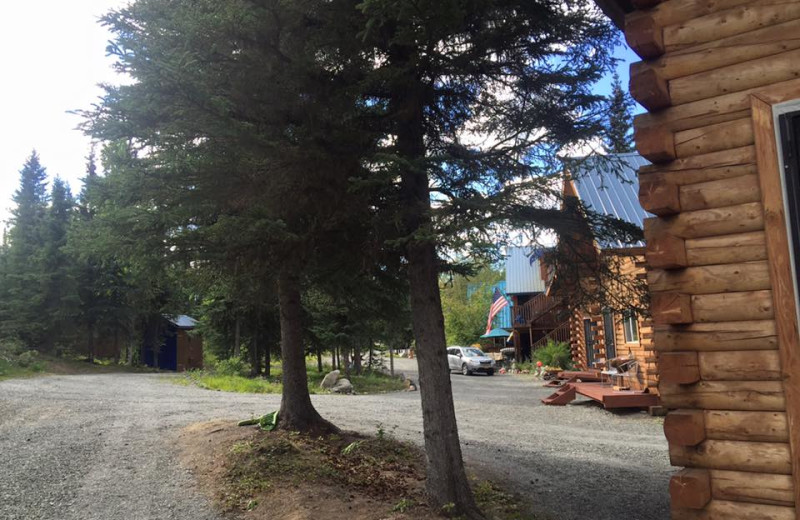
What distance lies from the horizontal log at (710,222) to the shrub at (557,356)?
22033 mm

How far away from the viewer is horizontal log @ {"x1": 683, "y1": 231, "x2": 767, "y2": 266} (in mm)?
3033

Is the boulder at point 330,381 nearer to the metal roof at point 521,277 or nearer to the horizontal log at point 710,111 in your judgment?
the metal roof at point 521,277

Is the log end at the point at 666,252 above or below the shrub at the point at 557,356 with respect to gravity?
above

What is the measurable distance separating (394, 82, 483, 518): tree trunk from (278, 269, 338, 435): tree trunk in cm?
315

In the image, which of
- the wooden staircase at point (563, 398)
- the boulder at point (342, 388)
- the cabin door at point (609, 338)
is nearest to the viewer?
the wooden staircase at point (563, 398)

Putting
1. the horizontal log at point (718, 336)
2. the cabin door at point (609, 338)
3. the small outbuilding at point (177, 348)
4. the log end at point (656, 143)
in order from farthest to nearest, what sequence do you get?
the small outbuilding at point (177, 348) → the cabin door at point (609, 338) → the log end at point (656, 143) → the horizontal log at point (718, 336)

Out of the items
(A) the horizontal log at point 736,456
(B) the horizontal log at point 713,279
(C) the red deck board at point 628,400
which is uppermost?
(B) the horizontal log at point 713,279

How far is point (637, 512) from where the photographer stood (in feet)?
19.9

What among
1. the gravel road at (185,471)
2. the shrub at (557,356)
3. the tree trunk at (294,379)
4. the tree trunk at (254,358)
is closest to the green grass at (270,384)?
the tree trunk at (254,358)

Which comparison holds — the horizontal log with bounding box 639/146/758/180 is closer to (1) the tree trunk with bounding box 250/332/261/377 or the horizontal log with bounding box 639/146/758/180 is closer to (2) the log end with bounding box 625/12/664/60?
(2) the log end with bounding box 625/12/664/60

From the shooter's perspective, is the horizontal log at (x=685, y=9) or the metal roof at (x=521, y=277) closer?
the horizontal log at (x=685, y=9)

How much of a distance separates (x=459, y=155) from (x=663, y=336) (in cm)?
334

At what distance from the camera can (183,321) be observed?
34.4 metres

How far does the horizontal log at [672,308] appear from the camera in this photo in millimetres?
3225
